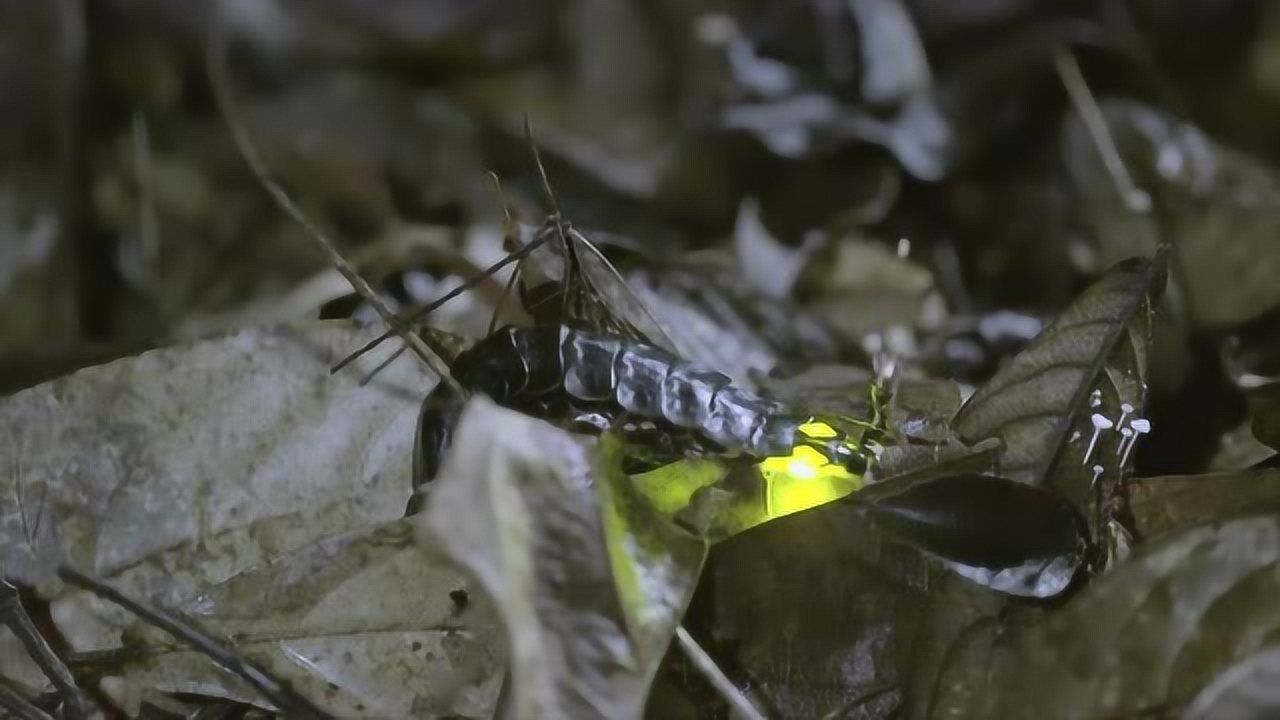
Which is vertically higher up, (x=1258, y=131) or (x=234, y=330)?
(x=234, y=330)

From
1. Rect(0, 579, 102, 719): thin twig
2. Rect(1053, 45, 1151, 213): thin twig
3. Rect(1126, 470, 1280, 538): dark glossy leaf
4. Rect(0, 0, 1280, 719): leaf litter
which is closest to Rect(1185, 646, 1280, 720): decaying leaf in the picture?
Rect(0, 0, 1280, 719): leaf litter

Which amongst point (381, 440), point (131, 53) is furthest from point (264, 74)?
point (381, 440)

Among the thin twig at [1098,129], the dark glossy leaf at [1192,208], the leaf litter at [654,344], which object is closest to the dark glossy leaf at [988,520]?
the leaf litter at [654,344]

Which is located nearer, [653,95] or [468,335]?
[468,335]

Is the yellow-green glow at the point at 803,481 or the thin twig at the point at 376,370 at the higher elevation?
the thin twig at the point at 376,370

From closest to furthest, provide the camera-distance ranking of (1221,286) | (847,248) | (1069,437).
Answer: (1069,437), (1221,286), (847,248)

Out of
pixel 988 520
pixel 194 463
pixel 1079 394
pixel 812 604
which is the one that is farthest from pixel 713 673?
pixel 194 463

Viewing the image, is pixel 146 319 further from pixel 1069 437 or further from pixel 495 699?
pixel 1069 437

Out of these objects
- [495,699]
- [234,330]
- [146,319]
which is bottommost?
[146,319]

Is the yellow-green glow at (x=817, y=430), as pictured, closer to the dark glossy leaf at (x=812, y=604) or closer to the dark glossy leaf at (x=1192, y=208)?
the dark glossy leaf at (x=812, y=604)
